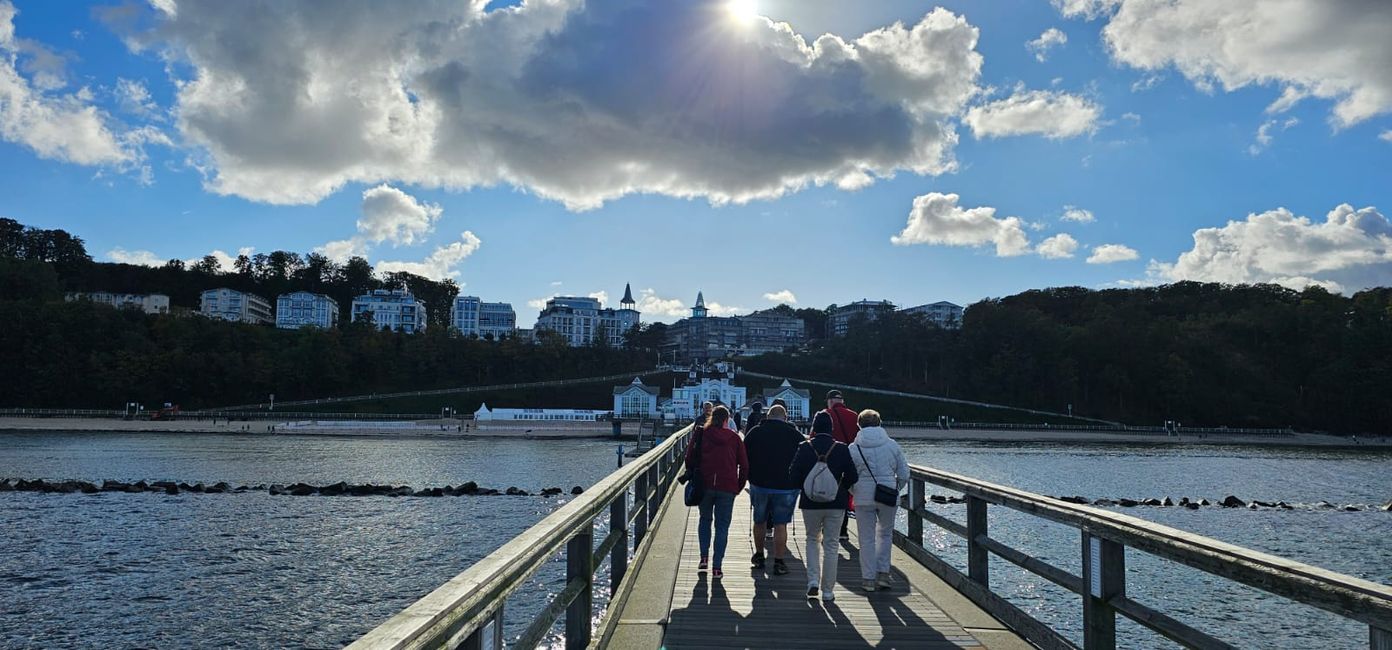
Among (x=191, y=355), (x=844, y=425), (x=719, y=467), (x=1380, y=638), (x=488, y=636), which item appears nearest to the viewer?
(x=1380, y=638)

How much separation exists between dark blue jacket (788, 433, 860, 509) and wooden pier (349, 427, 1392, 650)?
986 mm

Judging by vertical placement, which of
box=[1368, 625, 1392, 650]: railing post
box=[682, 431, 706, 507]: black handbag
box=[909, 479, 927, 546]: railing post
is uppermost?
box=[1368, 625, 1392, 650]: railing post

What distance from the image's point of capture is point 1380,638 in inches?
110

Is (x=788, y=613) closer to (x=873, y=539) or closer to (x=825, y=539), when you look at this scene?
(x=825, y=539)

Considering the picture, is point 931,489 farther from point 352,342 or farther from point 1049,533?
point 352,342

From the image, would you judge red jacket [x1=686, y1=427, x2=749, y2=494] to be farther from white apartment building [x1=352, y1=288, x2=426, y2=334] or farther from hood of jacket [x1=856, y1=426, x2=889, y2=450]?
white apartment building [x1=352, y1=288, x2=426, y2=334]

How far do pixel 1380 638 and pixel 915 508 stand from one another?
7389mm

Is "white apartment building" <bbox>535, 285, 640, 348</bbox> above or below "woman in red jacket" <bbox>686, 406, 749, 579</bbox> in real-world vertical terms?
above

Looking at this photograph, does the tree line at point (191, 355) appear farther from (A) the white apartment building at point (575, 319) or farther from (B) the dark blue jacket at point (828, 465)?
(B) the dark blue jacket at point (828, 465)

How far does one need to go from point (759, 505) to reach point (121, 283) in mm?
176124

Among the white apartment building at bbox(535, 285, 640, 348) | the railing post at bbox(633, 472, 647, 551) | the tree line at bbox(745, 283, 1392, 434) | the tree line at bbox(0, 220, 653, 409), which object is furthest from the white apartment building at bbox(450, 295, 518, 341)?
the railing post at bbox(633, 472, 647, 551)

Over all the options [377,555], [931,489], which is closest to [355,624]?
[377,555]

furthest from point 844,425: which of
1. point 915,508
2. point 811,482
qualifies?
point 811,482

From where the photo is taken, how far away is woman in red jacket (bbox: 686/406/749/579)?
8242 mm
